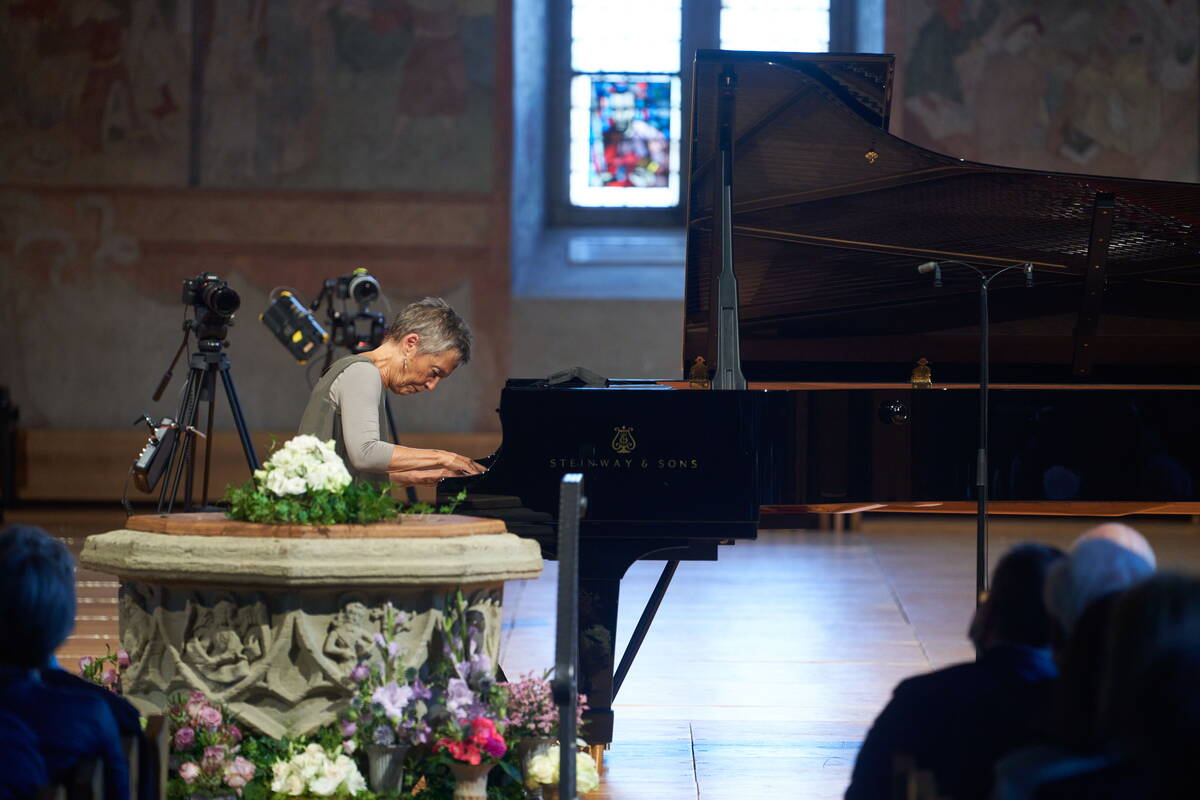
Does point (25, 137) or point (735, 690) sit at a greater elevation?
point (25, 137)

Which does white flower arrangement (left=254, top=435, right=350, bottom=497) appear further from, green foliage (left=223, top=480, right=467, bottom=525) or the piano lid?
the piano lid

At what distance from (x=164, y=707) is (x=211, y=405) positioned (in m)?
3.11

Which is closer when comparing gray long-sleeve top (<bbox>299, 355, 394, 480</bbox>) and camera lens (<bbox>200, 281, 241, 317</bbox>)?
gray long-sleeve top (<bbox>299, 355, 394, 480</bbox>)

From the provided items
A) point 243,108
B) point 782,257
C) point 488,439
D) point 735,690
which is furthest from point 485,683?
point 243,108

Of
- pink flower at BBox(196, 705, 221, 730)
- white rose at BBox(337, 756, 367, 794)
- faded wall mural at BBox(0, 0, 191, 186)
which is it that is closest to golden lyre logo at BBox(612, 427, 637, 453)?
white rose at BBox(337, 756, 367, 794)

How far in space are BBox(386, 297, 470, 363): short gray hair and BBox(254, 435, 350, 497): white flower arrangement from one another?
0.58 m

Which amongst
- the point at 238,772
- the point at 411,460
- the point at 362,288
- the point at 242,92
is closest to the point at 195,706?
the point at 238,772

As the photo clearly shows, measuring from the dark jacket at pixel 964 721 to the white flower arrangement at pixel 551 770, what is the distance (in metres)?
1.15

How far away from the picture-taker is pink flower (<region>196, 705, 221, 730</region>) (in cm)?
278

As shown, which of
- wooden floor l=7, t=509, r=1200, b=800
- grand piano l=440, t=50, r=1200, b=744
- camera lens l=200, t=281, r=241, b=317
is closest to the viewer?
wooden floor l=7, t=509, r=1200, b=800

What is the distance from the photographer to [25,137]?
944 cm

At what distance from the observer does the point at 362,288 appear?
22.8ft

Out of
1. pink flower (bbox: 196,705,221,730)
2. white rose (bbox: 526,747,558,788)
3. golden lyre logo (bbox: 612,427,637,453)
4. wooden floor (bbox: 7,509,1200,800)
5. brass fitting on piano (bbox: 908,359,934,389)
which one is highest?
brass fitting on piano (bbox: 908,359,934,389)

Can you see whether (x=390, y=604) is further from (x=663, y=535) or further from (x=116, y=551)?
(x=663, y=535)
